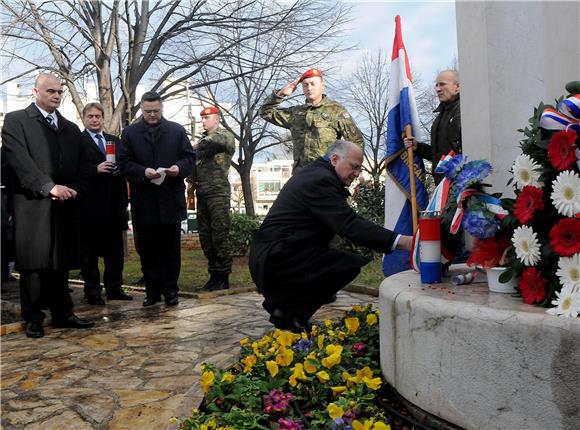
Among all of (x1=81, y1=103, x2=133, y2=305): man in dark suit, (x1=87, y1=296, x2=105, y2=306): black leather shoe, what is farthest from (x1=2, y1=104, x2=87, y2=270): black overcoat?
(x1=87, y1=296, x2=105, y2=306): black leather shoe

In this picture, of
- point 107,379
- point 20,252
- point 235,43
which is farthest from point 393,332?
point 235,43

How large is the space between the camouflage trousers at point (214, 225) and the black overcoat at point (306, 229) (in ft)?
8.54

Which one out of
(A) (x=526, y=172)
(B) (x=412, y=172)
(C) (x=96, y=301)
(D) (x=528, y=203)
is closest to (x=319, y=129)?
(B) (x=412, y=172)

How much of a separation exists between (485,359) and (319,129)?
4.22 meters

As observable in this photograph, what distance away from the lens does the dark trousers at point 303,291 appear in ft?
14.0

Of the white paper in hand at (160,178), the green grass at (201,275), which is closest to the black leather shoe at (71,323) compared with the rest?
the white paper in hand at (160,178)

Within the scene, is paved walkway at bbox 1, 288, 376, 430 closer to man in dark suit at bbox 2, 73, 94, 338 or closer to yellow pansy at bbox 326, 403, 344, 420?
man in dark suit at bbox 2, 73, 94, 338

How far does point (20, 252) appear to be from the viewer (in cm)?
499

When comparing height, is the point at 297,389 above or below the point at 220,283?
above

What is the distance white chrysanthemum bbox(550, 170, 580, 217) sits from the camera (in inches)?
89.7

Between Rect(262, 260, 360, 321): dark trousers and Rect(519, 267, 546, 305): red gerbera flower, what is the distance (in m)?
1.88

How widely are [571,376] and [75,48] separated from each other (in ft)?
46.2

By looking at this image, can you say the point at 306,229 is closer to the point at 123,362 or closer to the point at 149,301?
the point at 123,362

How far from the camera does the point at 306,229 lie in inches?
171
